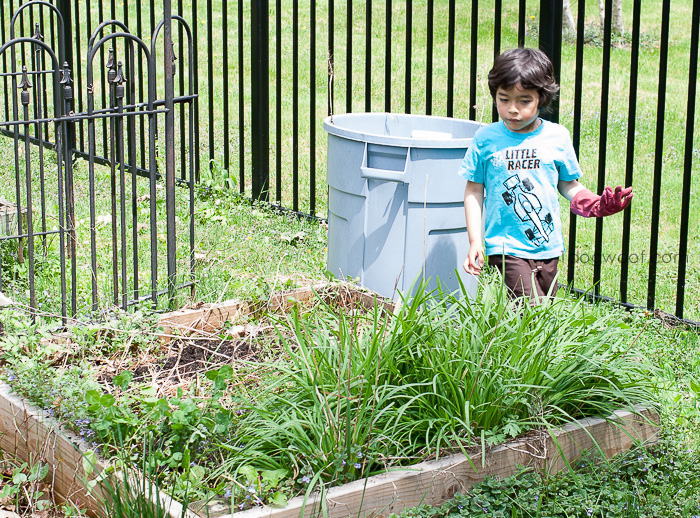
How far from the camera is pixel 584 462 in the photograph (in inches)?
106

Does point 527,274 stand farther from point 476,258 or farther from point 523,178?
point 523,178

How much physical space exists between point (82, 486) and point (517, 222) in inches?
78.1

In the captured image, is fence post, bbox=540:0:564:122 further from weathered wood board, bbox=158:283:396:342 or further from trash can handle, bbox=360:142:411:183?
weathered wood board, bbox=158:283:396:342

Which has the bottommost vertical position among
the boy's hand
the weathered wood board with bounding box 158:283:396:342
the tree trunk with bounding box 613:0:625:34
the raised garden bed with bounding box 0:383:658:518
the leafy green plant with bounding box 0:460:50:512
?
the leafy green plant with bounding box 0:460:50:512

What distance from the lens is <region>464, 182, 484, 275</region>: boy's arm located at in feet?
11.1

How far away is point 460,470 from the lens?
2.49m

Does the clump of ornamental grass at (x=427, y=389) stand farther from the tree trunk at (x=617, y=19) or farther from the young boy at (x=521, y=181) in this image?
the tree trunk at (x=617, y=19)

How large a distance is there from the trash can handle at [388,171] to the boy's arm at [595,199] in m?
0.67

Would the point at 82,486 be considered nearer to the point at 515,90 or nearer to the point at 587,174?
the point at 515,90

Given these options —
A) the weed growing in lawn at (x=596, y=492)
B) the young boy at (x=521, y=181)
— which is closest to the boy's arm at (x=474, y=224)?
the young boy at (x=521, y=181)

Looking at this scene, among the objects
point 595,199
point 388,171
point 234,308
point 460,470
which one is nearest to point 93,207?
point 234,308

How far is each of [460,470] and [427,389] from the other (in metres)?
0.30

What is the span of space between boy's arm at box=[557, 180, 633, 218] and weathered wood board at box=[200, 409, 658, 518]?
0.83 meters

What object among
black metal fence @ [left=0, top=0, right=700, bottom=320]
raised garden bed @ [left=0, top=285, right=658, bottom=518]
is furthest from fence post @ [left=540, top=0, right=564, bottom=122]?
raised garden bed @ [left=0, top=285, right=658, bottom=518]
